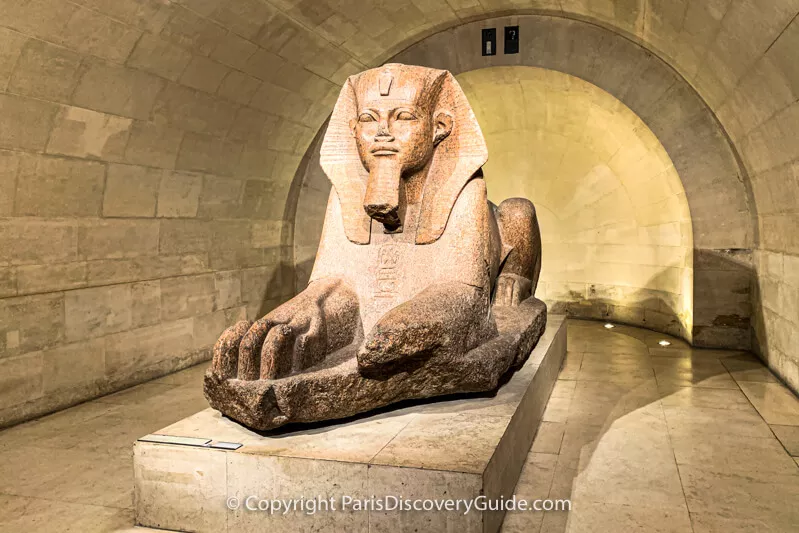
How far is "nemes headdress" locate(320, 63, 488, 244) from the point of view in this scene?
12.0 feet

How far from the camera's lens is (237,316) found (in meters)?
6.82

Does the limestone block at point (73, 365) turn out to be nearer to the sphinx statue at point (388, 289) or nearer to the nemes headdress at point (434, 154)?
the sphinx statue at point (388, 289)

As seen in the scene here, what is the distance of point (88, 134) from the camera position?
15.5 feet

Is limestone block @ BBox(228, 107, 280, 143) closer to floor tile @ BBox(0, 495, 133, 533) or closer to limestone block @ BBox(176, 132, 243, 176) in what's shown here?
limestone block @ BBox(176, 132, 243, 176)

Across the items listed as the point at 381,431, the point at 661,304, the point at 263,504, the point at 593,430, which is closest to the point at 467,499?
the point at 381,431

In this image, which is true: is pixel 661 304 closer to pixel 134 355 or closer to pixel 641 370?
pixel 641 370

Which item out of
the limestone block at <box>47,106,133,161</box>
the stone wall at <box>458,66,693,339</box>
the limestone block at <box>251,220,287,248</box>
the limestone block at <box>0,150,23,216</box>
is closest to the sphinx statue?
the limestone block at <box>47,106,133,161</box>

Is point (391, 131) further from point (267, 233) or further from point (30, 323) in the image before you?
point (267, 233)

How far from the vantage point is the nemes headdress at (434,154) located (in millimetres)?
3645

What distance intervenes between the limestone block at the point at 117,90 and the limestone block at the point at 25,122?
238 millimetres

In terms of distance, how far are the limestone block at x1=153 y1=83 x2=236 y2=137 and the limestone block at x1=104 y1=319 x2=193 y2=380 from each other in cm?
177

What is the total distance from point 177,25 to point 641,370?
469 cm

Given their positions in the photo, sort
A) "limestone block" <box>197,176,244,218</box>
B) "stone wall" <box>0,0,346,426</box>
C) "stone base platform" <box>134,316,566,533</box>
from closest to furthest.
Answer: "stone base platform" <box>134,316,566,533</box> < "stone wall" <box>0,0,346,426</box> < "limestone block" <box>197,176,244,218</box>

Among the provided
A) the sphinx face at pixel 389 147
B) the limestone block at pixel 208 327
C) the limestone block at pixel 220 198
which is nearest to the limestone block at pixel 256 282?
the limestone block at pixel 208 327
